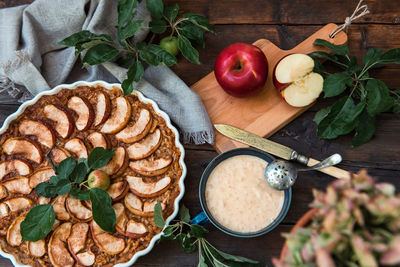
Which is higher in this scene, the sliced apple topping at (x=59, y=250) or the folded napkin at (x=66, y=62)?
the folded napkin at (x=66, y=62)

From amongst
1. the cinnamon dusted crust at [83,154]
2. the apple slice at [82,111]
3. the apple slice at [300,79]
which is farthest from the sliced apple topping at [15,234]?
the apple slice at [300,79]

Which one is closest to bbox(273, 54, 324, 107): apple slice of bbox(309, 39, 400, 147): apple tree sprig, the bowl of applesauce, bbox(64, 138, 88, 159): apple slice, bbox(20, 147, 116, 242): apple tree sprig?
bbox(309, 39, 400, 147): apple tree sprig

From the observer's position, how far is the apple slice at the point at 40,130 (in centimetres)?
180

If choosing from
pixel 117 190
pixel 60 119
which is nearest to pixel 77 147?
pixel 60 119

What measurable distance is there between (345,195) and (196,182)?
1.08 metres

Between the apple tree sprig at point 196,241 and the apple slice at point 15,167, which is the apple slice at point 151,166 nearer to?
the apple tree sprig at point 196,241

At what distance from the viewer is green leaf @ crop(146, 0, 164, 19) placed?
1785mm

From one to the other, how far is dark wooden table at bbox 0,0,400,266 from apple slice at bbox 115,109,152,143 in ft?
0.95

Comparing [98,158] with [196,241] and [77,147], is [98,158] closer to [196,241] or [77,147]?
[77,147]

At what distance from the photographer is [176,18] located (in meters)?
2.04

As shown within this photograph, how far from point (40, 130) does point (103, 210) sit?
570 mm

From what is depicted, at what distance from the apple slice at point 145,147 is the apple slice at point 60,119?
322 millimetres

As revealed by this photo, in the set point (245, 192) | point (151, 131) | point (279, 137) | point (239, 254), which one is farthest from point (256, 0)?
point (239, 254)

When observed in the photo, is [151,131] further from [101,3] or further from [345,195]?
[345,195]
